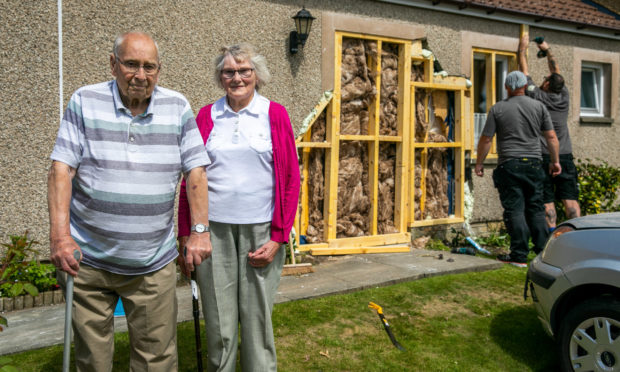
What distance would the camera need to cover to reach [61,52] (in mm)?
5035

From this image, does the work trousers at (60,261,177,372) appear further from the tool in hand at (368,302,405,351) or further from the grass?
the tool in hand at (368,302,405,351)

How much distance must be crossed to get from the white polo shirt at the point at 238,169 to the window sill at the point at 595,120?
7.96 meters

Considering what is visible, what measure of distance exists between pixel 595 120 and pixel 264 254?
329 inches

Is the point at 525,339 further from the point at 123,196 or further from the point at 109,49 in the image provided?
the point at 109,49

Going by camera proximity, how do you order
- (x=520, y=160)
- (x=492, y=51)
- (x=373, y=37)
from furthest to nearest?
(x=492, y=51) < (x=373, y=37) < (x=520, y=160)

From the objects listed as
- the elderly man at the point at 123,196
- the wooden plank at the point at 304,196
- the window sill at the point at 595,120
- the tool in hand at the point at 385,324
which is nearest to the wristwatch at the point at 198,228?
the elderly man at the point at 123,196

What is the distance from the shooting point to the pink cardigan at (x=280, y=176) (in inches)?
120

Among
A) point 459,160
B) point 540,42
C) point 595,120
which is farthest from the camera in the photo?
point 595,120

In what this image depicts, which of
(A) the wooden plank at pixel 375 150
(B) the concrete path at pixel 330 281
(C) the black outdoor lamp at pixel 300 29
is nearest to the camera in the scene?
(B) the concrete path at pixel 330 281

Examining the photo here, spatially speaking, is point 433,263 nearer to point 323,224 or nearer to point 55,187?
point 323,224

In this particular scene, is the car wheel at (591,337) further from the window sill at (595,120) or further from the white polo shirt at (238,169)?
the window sill at (595,120)

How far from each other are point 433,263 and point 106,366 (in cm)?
451

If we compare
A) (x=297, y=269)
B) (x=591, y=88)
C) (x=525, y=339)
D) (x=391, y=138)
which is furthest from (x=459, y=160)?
(x=591, y=88)

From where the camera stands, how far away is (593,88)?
9859mm
